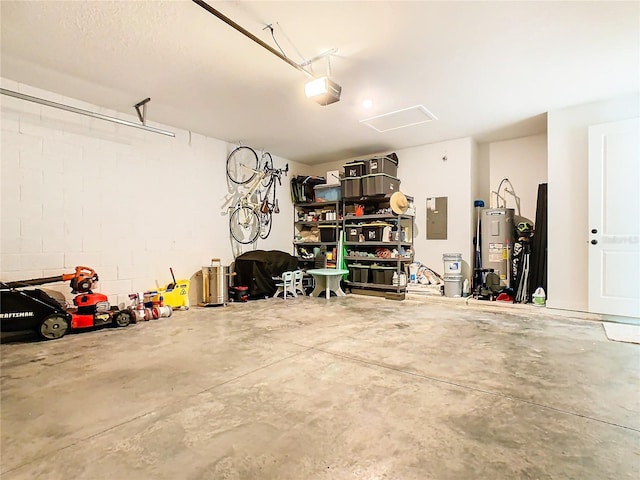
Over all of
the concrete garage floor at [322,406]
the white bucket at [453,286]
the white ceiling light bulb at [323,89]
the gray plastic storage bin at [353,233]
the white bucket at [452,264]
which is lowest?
the concrete garage floor at [322,406]

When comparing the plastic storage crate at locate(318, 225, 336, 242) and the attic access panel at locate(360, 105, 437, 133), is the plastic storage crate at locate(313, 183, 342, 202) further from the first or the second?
the attic access panel at locate(360, 105, 437, 133)

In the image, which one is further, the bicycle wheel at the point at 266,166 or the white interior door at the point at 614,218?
the bicycle wheel at the point at 266,166

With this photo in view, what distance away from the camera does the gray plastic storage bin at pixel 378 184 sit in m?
6.29

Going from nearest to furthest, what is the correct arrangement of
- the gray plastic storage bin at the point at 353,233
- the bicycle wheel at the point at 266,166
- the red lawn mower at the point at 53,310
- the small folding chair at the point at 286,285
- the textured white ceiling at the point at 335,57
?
the textured white ceiling at the point at 335,57 → the red lawn mower at the point at 53,310 → the small folding chair at the point at 286,285 → the gray plastic storage bin at the point at 353,233 → the bicycle wheel at the point at 266,166

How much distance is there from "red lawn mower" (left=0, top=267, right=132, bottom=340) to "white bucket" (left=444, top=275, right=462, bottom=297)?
4.96 meters

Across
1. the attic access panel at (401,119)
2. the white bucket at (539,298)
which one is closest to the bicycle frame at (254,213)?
the attic access panel at (401,119)

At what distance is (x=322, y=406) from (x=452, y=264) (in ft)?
14.8

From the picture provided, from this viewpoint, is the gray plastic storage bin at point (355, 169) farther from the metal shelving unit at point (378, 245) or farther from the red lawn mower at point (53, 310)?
the red lawn mower at point (53, 310)

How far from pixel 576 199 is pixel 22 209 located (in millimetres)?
7188

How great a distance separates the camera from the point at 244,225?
6.68 m

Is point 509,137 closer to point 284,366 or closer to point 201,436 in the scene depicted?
point 284,366

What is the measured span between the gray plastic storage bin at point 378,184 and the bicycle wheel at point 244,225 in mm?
2327

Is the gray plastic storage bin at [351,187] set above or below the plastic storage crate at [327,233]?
above

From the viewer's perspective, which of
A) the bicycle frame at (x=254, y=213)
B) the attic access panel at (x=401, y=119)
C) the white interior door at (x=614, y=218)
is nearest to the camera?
the white interior door at (x=614, y=218)
